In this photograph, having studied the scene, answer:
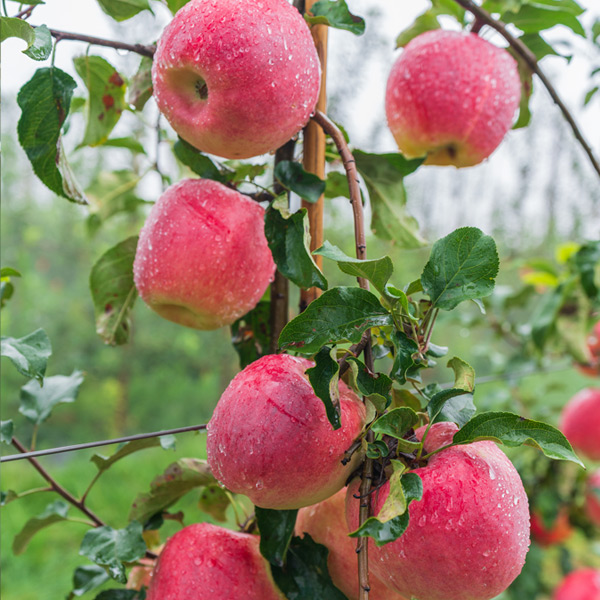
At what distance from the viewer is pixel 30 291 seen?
7.09 ft

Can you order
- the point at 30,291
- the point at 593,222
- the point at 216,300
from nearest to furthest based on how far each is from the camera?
the point at 216,300 → the point at 30,291 → the point at 593,222

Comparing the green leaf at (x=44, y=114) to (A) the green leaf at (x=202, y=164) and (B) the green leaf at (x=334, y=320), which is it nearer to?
(A) the green leaf at (x=202, y=164)

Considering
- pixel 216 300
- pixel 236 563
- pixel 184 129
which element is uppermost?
pixel 184 129

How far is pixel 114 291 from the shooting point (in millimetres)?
486

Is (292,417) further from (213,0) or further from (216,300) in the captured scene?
(213,0)

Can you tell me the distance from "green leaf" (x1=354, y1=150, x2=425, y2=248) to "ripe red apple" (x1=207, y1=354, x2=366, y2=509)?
0.20m

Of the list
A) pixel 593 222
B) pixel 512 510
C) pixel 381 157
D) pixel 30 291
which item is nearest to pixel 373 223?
pixel 381 157

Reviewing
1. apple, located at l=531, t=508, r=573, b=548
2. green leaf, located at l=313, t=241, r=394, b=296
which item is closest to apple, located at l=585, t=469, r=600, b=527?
apple, located at l=531, t=508, r=573, b=548

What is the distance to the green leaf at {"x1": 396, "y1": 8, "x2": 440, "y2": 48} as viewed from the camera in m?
0.54

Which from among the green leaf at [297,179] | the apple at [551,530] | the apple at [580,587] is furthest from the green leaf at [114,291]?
the apple at [580,587]

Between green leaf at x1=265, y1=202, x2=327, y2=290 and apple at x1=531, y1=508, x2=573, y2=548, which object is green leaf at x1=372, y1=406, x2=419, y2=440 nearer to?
green leaf at x1=265, y1=202, x2=327, y2=290

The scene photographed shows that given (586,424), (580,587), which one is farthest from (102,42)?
(580,587)

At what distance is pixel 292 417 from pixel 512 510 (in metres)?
0.12

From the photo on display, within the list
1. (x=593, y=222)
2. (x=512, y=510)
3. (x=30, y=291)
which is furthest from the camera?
(x=593, y=222)
